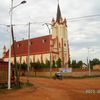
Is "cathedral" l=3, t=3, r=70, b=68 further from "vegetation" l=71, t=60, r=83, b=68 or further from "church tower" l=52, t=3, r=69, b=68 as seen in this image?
"vegetation" l=71, t=60, r=83, b=68

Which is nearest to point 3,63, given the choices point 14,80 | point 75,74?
point 14,80

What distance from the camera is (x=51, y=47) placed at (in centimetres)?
8469

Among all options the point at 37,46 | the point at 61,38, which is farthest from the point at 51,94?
the point at 61,38

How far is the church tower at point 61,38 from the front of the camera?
88.4m

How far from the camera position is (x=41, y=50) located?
87000mm

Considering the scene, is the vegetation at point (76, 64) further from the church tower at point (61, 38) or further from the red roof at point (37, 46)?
the red roof at point (37, 46)

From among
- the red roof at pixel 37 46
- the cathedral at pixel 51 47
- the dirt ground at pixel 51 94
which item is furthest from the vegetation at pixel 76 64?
the dirt ground at pixel 51 94

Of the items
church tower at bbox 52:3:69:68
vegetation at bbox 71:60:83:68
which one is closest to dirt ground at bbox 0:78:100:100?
vegetation at bbox 71:60:83:68

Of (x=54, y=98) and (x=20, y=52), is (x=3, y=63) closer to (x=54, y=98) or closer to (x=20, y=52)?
(x=54, y=98)

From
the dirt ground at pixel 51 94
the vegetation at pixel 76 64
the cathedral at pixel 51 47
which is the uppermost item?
the cathedral at pixel 51 47

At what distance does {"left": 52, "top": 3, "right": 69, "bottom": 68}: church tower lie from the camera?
88.4 metres

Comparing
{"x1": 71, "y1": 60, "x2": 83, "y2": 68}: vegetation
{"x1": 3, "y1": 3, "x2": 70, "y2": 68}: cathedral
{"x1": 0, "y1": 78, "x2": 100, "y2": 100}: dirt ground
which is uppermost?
{"x1": 3, "y1": 3, "x2": 70, "y2": 68}: cathedral

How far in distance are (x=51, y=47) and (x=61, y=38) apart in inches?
345

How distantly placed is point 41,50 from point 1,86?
5818cm
